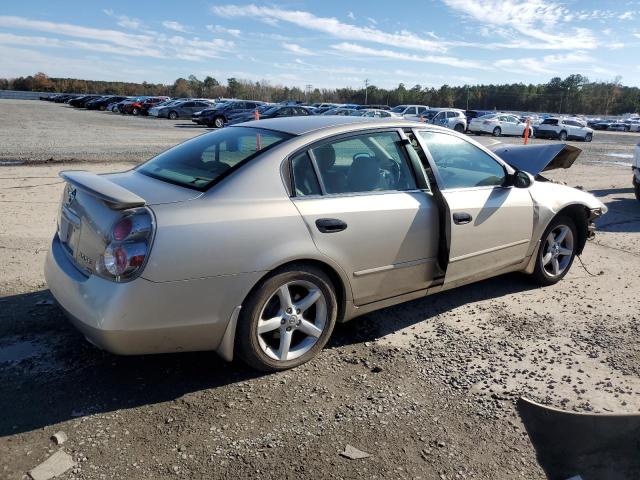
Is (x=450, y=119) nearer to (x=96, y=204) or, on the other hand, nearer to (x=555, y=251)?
(x=555, y=251)

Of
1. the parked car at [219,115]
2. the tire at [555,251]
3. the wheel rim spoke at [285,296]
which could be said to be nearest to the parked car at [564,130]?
the parked car at [219,115]

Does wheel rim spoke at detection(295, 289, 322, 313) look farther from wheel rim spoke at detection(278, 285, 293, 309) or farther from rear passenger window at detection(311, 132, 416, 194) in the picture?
rear passenger window at detection(311, 132, 416, 194)

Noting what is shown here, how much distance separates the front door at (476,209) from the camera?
158 inches

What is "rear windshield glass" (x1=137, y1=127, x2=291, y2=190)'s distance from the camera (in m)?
3.32

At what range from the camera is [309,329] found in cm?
341

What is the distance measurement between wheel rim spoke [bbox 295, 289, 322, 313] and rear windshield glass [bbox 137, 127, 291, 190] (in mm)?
936

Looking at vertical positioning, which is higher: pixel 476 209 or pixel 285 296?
pixel 476 209

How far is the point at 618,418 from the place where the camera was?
2.81 m

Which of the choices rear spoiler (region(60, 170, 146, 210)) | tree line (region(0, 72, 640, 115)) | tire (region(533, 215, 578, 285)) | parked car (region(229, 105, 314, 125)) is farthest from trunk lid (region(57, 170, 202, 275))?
tree line (region(0, 72, 640, 115))

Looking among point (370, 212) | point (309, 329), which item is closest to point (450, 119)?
point (370, 212)

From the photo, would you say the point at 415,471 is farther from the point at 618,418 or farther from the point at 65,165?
the point at 65,165

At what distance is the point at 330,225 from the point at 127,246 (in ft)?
4.05

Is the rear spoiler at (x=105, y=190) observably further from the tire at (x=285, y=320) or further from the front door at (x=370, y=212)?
the front door at (x=370, y=212)

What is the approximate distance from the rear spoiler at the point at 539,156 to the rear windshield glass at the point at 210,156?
3.16 meters
